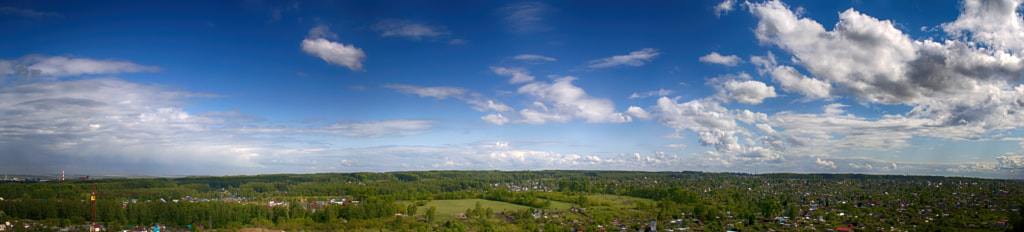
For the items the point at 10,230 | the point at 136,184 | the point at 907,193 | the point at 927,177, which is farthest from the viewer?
the point at 927,177

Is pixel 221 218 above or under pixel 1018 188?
under

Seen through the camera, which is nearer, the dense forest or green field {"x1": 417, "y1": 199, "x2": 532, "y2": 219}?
the dense forest

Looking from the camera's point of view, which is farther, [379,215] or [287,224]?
[379,215]

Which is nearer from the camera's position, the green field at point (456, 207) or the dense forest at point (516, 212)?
the dense forest at point (516, 212)

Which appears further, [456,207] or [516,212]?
[456,207]

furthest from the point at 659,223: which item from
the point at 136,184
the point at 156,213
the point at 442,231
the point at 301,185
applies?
the point at 136,184

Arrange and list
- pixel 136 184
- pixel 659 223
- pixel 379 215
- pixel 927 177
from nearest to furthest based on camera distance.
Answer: pixel 659 223 < pixel 379 215 < pixel 136 184 < pixel 927 177

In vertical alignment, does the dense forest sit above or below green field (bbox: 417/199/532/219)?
above

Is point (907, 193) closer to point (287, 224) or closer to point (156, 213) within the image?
point (287, 224)

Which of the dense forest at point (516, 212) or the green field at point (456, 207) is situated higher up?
the dense forest at point (516, 212)
